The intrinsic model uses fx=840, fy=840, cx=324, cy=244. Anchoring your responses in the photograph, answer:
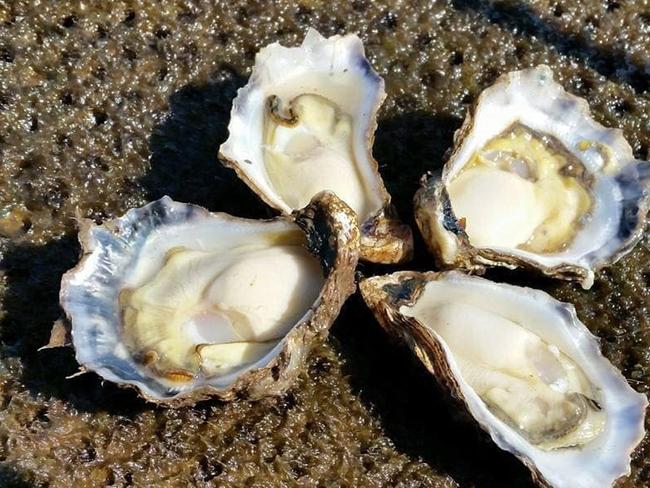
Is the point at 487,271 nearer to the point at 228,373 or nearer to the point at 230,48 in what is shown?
the point at 228,373

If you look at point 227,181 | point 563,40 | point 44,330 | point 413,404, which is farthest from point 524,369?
point 44,330

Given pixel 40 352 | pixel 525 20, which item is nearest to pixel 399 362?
pixel 40 352

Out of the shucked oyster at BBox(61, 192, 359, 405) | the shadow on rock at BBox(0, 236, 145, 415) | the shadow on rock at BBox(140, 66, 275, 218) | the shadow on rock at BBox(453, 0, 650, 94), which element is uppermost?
the shadow on rock at BBox(453, 0, 650, 94)

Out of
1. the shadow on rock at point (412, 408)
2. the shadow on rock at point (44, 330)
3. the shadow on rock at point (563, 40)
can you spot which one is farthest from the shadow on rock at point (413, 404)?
the shadow on rock at point (563, 40)

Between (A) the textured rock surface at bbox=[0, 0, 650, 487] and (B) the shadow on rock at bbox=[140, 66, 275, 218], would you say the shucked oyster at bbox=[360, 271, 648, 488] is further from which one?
(B) the shadow on rock at bbox=[140, 66, 275, 218]

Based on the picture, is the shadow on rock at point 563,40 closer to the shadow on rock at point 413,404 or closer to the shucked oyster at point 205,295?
the shadow on rock at point 413,404

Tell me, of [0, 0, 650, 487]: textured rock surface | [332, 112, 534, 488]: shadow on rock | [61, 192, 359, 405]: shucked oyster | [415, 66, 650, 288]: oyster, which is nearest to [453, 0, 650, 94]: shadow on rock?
[0, 0, 650, 487]: textured rock surface
